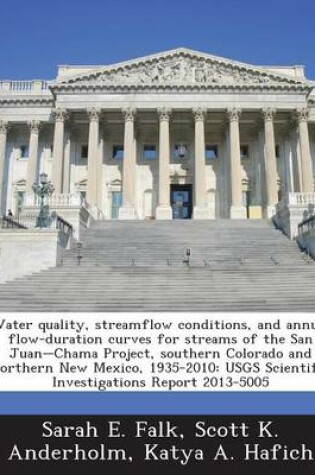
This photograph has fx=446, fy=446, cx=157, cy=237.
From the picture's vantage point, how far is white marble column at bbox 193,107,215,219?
40625 mm

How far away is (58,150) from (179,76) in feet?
45.5

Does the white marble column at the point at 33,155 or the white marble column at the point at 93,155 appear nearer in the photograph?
the white marble column at the point at 93,155

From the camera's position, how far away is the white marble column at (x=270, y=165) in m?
40.5

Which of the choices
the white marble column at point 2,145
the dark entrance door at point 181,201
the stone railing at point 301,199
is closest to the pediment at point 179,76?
the white marble column at point 2,145

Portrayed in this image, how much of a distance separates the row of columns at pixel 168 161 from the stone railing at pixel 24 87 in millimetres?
5918

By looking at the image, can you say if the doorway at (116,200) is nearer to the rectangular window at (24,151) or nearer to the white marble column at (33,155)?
the white marble column at (33,155)

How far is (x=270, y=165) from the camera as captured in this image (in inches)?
1645

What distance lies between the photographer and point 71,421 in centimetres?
675

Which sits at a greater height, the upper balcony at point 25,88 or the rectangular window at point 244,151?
the upper balcony at point 25,88

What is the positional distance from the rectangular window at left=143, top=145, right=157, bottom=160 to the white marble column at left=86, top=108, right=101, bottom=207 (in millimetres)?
6798

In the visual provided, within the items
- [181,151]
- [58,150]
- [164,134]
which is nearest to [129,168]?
[164,134]

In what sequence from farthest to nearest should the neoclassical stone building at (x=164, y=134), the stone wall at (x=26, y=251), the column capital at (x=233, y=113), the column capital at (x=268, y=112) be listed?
the column capital at (x=233, y=113) → the column capital at (x=268, y=112) → the neoclassical stone building at (x=164, y=134) → the stone wall at (x=26, y=251)

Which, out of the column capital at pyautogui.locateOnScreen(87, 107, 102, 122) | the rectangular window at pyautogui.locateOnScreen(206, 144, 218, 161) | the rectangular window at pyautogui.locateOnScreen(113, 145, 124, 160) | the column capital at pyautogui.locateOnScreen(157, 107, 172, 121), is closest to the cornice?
the column capital at pyautogui.locateOnScreen(87, 107, 102, 122)

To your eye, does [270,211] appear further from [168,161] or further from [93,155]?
[93,155]
